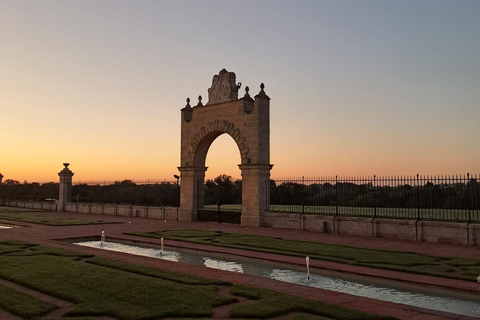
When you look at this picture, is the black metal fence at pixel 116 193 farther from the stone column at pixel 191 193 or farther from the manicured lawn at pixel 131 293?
the manicured lawn at pixel 131 293

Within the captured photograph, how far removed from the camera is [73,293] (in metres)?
6.95

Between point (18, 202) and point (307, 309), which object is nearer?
point (307, 309)

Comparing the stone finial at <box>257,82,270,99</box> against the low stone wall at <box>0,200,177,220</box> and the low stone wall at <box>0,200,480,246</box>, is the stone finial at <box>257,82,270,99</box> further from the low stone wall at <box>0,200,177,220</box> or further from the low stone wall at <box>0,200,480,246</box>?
the low stone wall at <box>0,200,177,220</box>

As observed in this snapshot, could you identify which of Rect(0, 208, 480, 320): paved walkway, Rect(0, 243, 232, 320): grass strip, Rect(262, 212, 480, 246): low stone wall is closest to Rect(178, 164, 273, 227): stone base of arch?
Rect(262, 212, 480, 246): low stone wall

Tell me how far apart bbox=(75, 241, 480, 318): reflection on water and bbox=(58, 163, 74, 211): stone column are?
23.7m

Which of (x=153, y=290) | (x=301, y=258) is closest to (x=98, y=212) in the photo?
(x=301, y=258)

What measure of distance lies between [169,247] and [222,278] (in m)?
5.52

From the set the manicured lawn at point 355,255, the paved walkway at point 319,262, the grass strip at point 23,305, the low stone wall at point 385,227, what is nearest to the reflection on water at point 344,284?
the paved walkway at point 319,262

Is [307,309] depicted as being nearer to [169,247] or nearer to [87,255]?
[87,255]

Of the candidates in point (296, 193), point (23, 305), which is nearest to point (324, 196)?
point (296, 193)

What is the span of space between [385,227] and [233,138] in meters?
9.73

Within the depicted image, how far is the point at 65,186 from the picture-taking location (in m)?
33.8

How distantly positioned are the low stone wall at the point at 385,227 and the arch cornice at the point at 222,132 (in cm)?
366

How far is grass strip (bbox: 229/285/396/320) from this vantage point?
5.91 metres
